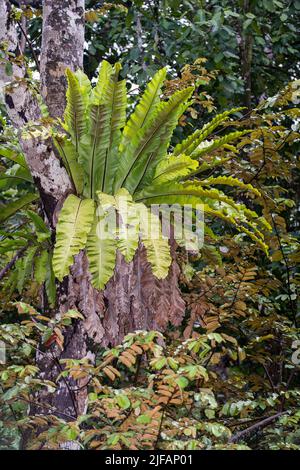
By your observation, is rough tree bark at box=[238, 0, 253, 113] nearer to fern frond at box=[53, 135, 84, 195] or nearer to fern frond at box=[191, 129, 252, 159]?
fern frond at box=[191, 129, 252, 159]

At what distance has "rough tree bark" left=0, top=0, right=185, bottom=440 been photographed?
2.79 meters

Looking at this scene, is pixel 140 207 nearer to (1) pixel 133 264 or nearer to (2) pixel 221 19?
(1) pixel 133 264

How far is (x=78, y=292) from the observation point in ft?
9.29

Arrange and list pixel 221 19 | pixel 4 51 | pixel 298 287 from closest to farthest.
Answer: pixel 4 51 < pixel 298 287 < pixel 221 19

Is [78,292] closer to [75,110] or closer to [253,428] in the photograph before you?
[75,110]

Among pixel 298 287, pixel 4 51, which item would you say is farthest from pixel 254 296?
pixel 4 51

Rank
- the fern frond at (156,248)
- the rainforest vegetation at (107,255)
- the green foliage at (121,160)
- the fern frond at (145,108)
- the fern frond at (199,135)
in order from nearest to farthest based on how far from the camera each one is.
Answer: the rainforest vegetation at (107,255)
the fern frond at (156,248)
the green foliage at (121,160)
the fern frond at (145,108)
the fern frond at (199,135)

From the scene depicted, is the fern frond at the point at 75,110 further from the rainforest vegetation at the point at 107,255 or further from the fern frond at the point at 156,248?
the fern frond at the point at 156,248

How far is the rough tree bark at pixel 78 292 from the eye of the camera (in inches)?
110

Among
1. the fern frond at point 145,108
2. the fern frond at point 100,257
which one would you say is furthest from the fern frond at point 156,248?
the fern frond at point 145,108

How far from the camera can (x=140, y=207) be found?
8.72 feet

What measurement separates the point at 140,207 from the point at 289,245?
178cm

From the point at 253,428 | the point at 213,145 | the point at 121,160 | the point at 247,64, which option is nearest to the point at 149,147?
the point at 121,160

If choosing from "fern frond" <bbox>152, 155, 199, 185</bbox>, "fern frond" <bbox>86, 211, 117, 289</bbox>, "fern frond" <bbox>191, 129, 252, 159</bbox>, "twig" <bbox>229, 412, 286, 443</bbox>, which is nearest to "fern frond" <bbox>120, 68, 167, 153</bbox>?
"fern frond" <bbox>152, 155, 199, 185</bbox>
